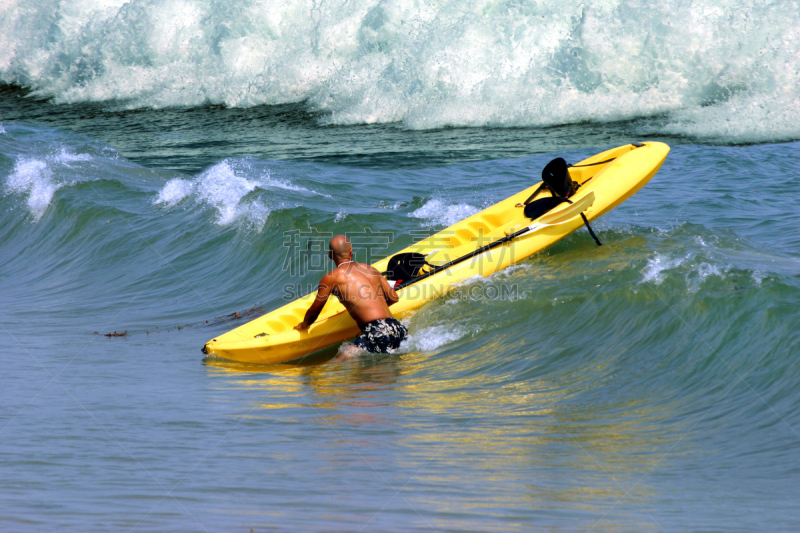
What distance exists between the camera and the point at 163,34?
2048cm

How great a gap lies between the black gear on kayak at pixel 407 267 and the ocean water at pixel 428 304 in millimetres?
506

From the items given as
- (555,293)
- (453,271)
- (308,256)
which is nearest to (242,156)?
(308,256)

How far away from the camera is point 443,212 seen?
9.05 metres

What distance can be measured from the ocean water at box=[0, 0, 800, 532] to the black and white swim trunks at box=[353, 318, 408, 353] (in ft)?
0.47

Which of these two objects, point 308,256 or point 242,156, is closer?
point 308,256

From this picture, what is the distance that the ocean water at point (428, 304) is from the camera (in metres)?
2.93

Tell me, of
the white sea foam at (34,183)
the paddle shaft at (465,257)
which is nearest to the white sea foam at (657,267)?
the paddle shaft at (465,257)

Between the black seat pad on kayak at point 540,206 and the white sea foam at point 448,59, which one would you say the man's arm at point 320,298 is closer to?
the black seat pad on kayak at point 540,206

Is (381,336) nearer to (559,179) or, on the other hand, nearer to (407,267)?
(407,267)

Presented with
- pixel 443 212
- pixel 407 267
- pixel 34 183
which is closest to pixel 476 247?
pixel 407 267

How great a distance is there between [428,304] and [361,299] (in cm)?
90

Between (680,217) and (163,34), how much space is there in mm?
17348

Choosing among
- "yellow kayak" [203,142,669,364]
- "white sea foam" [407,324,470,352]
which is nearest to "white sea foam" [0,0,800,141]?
"yellow kayak" [203,142,669,364]

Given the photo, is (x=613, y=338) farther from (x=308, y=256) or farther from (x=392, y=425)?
(x=308, y=256)
